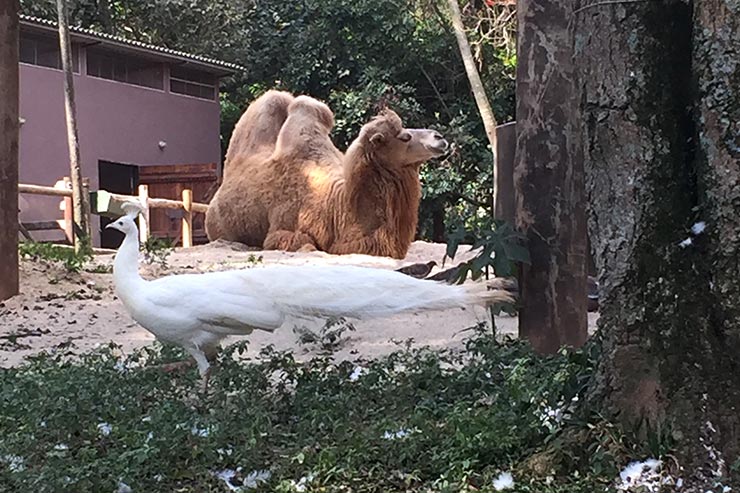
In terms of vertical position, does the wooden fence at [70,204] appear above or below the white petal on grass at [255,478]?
above

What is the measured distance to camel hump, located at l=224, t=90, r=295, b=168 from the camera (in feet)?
43.5

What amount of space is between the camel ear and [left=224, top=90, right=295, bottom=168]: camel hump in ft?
8.58

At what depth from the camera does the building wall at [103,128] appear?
1772cm

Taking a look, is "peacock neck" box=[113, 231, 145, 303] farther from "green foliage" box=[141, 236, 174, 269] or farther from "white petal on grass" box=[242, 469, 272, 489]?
"green foliage" box=[141, 236, 174, 269]

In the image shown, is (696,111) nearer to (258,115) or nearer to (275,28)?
(258,115)

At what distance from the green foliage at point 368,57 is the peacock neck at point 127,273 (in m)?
13.6

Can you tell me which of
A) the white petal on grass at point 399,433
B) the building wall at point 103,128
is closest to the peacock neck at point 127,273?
the white petal on grass at point 399,433

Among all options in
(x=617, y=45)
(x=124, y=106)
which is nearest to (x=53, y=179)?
(x=124, y=106)

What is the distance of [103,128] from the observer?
19438mm

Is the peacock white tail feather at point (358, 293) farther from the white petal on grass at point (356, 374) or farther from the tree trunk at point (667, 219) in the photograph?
the tree trunk at point (667, 219)

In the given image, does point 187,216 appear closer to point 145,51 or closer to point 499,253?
point 145,51

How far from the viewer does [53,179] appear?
59.4ft

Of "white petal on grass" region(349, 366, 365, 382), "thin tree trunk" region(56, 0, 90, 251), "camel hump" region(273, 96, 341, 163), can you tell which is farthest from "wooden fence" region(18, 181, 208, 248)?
"white petal on grass" region(349, 366, 365, 382)

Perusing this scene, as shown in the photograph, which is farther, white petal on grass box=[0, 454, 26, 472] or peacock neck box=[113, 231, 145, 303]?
peacock neck box=[113, 231, 145, 303]
